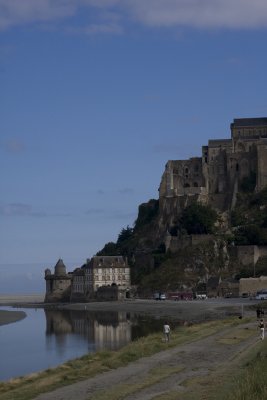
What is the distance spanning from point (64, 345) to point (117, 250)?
205 ft

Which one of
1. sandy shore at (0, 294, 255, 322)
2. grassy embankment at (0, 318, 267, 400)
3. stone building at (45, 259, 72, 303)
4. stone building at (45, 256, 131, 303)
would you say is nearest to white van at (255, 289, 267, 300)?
sandy shore at (0, 294, 255, 322)

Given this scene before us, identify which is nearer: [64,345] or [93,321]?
[64,345]

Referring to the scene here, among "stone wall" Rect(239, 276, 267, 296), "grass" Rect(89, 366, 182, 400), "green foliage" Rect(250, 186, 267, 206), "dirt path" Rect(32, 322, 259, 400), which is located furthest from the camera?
"green foliage" Rect(250, 186, 267, 206)

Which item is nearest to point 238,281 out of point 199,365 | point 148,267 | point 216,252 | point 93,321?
point 216,252

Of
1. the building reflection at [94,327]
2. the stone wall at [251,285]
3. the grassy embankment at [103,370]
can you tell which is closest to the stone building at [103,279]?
the building reflection at [94,327]

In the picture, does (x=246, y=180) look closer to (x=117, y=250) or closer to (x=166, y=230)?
(x=166, y=230)

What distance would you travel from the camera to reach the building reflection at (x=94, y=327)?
5398 cm

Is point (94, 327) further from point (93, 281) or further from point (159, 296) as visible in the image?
point (93, 281)

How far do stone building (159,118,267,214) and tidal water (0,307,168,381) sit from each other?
2419 centimetres

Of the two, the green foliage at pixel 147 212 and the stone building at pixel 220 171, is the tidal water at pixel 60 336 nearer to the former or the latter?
the stone building at pixel 220 171

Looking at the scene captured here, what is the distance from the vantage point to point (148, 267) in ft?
340

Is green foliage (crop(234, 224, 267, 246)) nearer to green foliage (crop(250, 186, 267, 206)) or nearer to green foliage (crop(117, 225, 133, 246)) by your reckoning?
green foliage (crop(250, 186, 267, 206))

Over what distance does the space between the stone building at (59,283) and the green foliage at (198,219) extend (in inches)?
863

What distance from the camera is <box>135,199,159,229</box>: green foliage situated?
373 ft
